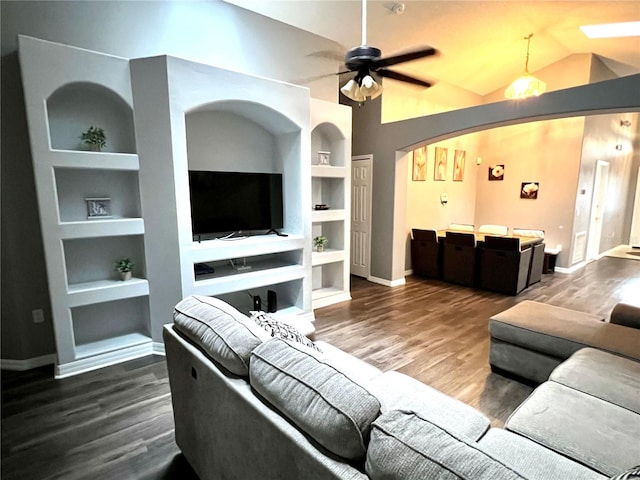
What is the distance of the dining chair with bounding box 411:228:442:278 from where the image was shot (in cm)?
592

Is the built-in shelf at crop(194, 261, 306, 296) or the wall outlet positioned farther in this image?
the built-in shelf at crop(194, 261, 306, 296)

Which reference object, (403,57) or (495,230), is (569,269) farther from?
(403,57)

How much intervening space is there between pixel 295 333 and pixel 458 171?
20.7ft

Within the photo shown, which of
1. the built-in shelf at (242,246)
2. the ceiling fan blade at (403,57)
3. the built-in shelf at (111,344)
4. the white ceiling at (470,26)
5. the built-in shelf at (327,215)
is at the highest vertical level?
the white ceiling at (470,26)

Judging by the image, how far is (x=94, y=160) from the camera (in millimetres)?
2871

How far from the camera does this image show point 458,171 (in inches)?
278

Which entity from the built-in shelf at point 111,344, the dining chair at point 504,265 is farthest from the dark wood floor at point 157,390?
the dining chair at point 504,265

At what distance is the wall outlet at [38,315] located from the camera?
306 centimetres

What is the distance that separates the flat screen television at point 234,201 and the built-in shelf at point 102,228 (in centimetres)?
54

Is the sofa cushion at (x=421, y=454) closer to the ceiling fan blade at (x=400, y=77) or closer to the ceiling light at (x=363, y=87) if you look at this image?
the ceiling light at (x=363, y=87)

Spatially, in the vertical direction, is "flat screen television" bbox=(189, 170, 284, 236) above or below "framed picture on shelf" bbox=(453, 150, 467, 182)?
below

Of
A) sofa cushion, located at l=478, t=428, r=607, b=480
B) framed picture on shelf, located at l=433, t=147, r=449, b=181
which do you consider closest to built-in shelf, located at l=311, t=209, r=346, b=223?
framed picture on shelf, located at l=433, t=147, r=449, b=181

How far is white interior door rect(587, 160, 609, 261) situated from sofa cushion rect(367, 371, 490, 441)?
7296 mm

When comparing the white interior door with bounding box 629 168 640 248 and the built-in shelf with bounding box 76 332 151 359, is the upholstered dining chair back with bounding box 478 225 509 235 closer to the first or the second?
the white interior door with bounding box 629 168 640 248
